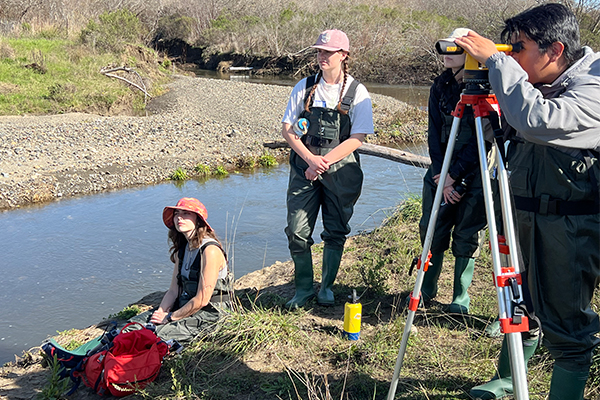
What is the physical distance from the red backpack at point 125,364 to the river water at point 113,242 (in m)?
1.49

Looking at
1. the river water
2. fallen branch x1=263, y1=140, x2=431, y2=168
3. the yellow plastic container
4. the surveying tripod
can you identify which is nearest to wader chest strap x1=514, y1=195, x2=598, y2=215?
the surveying tripod

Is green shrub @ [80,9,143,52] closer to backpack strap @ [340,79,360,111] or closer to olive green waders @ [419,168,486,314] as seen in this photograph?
backpack strap @ [340,79,360,111]

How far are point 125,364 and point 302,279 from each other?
151 cm

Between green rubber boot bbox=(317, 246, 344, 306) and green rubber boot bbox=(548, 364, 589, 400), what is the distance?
2160mm

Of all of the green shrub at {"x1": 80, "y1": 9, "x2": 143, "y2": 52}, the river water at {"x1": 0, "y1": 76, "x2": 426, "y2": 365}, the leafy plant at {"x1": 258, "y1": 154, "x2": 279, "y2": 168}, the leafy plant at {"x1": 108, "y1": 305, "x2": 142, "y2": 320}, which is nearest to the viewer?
the leafy plant at {"x1": 108, "y1": 305, "x2": 142, "y2": 320}

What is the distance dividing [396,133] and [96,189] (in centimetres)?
790

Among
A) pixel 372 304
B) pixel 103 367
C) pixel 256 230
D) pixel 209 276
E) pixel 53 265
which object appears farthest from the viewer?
pixel 256 230

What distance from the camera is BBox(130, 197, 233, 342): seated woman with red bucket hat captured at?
4070 mm

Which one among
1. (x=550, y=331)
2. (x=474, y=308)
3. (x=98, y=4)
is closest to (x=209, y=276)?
(x=474, y=308)

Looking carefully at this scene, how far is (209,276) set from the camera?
4070mm

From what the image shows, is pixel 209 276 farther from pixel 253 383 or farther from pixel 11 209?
pixel 11 209

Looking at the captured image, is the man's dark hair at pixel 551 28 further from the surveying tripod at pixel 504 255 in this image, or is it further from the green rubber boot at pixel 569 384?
the green rubber boot at pixel 569 384

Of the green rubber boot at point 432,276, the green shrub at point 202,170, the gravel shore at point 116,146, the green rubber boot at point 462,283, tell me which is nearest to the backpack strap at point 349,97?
the green rubber boot at point 432,276

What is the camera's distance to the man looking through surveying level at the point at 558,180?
86.6 inches
